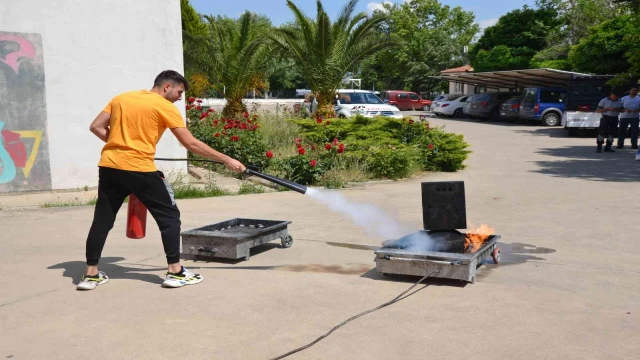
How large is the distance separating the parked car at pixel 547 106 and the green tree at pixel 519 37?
65.9 feet

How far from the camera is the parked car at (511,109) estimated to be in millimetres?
30534

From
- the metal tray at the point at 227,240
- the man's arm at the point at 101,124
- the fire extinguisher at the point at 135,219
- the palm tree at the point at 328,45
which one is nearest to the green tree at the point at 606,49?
the palm tree at the point at 328,45

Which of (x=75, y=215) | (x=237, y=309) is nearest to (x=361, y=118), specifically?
(x=75, y=215)

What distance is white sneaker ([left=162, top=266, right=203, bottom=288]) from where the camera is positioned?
18.0ft

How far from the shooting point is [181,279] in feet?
18.2

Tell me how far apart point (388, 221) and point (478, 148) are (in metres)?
12.2

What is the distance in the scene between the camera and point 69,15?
10734 mm

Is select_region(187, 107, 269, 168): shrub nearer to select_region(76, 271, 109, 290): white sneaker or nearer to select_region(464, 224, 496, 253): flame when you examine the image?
select_region(464, 224, 496, 253): flame

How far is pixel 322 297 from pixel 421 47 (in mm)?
66768

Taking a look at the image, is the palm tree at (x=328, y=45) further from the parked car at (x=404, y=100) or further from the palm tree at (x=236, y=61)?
the parked car at (x=404, y=100)

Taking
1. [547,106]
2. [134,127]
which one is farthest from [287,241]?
[547,106]

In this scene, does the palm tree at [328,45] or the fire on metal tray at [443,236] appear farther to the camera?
the palm tree at [328,45]

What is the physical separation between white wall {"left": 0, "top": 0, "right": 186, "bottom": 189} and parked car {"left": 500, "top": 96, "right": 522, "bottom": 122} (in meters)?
22.4

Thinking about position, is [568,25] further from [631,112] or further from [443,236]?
[443,236]
